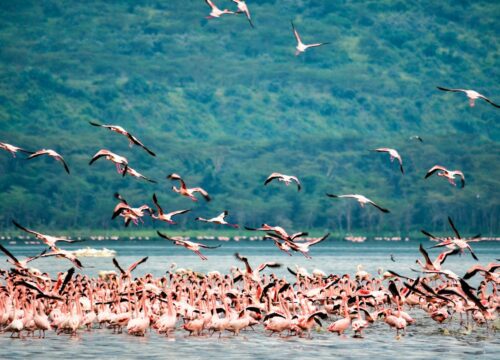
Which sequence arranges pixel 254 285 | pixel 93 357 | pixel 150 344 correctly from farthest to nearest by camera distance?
pixel 254 285 → pixel 150 344 → pixel 93 357

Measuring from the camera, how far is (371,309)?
168 feet

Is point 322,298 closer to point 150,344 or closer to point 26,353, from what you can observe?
point 150,344

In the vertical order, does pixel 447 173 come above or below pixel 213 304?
above

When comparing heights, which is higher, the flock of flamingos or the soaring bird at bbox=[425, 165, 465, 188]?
the soaring bird at bbox=[425, 165, 465, 188]

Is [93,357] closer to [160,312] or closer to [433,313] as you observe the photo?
[160,312]

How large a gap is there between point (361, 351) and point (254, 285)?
47.1ft

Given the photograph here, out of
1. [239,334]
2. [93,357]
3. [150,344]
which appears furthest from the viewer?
[239,334]

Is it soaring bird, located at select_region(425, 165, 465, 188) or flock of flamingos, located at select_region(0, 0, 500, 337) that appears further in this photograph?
flock of flamingos, located at select_region(0, 0, 500, 337)

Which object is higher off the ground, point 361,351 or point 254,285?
point 361,351

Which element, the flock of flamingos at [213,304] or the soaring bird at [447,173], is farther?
the flock of flamingos at [213,304]

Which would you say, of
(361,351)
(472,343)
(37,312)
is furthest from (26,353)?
(472,343)

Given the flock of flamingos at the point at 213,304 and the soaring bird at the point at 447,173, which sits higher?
the soaring bird at the point at 447,173

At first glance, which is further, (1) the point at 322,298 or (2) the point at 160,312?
(1) the point at 322,298

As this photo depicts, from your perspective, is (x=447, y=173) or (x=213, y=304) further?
(x=213, y=304)
